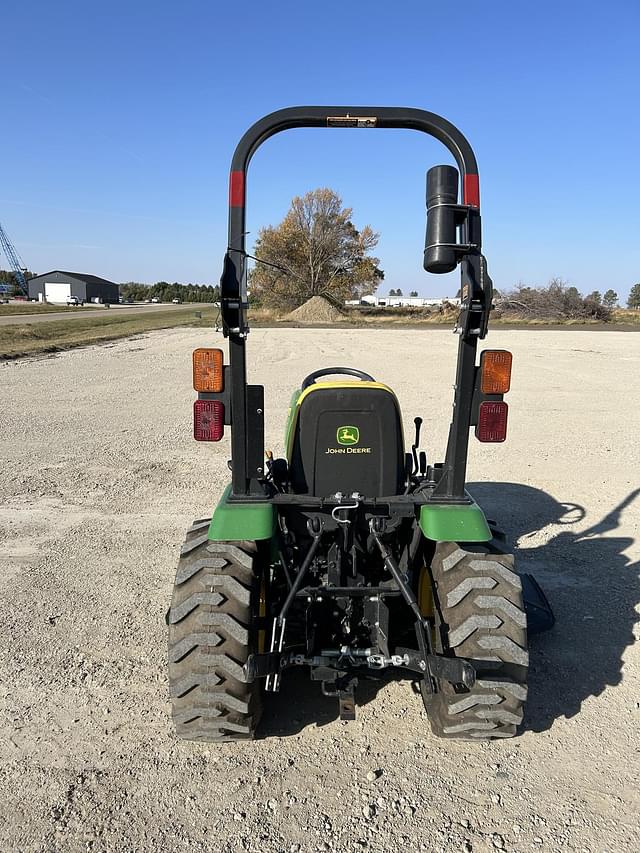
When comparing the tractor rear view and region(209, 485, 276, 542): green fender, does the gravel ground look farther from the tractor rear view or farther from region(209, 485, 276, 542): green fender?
region(209, 485, 276, 542): green fender

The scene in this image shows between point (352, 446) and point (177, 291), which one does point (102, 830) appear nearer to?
point (352, 446)

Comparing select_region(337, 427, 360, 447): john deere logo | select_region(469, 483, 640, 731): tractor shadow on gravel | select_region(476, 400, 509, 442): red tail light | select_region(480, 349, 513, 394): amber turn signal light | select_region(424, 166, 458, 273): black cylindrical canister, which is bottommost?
select_region(469, 483, 640, 731): tractor shadow on gravel

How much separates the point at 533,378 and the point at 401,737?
1346 centimetres

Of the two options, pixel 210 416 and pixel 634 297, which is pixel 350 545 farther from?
pixel 634 297

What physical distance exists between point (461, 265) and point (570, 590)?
2834 millimetres

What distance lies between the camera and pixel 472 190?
2762mm

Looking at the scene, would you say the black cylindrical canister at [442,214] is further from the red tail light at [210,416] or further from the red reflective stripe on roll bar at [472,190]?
the red tail light at [210,416]

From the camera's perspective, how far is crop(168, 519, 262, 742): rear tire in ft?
8.91

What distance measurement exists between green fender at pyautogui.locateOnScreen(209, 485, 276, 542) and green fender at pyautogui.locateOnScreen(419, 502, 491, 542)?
724 mm

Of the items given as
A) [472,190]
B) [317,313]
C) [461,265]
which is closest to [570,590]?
[461,265]

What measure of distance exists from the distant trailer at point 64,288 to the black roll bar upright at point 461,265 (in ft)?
327

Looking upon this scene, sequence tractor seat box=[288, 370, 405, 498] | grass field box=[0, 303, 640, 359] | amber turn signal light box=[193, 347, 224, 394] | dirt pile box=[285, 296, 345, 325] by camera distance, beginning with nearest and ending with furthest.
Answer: amber turn signal light box=[193, 347, 224, 394]
tractor seat box=[288, 370, 405, 498]
grass field box=[0, 303, 640, 359]
dirt pile box=[285, 296, 345, 325]

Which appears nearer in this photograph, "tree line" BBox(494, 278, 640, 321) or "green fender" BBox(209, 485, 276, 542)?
"green fender" BBox(209, 485, 276, 542)

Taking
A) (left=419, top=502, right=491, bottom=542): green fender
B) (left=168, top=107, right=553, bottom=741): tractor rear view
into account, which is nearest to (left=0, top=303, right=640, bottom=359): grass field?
(left=168, top=107, right=553, bottom=741): tractor rear view
